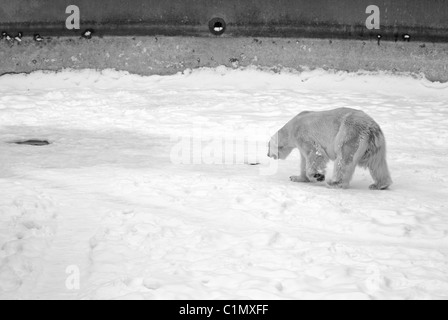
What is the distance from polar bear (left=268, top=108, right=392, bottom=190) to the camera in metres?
7.54

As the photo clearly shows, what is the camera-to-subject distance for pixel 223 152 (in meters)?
9.75

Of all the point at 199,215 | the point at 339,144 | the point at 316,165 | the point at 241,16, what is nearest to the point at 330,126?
→ the point at 339,144

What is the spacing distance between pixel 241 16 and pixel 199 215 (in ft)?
29.9

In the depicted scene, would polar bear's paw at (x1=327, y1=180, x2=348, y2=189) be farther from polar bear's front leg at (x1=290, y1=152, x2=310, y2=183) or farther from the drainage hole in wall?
the drainage hole in wall

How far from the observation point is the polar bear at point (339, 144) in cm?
754

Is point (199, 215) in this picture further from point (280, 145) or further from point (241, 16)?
point (241, 16)

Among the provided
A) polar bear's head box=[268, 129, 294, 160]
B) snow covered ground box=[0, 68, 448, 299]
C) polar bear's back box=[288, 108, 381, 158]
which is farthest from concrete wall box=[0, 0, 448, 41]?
polar bear's back box=[288, 108, 381, 158]

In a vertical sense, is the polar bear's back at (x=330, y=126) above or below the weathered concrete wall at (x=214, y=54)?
below

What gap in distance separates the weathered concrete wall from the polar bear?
6738 millimetres

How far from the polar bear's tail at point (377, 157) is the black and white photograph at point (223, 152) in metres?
0.02

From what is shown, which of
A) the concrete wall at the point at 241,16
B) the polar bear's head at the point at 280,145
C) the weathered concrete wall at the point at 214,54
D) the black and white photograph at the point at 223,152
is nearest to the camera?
the black and white photograph at the point at 223,152

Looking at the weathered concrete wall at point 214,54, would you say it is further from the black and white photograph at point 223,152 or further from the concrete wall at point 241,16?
the concrete wall at point 241,16

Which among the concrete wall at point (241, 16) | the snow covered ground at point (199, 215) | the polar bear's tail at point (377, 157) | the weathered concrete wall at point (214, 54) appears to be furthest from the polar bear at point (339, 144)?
the concrete wall at point (241, 16)
